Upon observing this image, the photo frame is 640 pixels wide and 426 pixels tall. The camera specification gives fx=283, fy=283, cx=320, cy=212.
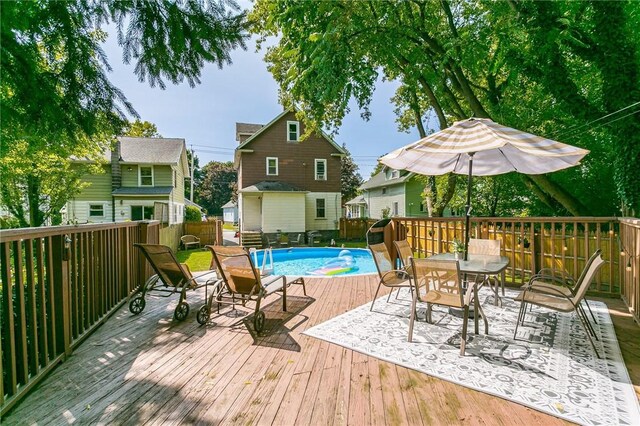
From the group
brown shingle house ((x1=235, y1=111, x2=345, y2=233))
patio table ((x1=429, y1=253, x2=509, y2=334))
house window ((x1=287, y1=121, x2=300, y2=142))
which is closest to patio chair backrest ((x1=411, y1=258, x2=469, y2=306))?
patio table ((x1=429, y1=253, x2=509, y2=334))

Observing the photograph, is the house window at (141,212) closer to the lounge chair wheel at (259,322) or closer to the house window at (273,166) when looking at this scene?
the house window at (273,166)

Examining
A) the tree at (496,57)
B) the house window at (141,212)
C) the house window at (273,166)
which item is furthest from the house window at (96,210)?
the tree at (496,57)

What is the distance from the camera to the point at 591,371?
106 inches

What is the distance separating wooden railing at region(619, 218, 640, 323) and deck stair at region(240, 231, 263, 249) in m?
14.4

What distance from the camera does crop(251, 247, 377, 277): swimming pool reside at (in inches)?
444

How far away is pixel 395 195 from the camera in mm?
24547

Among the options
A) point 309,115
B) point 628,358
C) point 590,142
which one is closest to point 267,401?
point 628,358

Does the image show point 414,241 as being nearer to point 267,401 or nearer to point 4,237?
point 267,401

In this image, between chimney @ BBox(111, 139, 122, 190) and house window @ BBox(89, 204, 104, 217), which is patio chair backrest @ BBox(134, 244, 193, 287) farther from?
house window @ BBox(89, 204, 104, 217)

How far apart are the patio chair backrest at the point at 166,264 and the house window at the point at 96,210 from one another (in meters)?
15.3

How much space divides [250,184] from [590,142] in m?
15.9

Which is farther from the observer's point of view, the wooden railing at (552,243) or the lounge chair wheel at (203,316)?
the wooden railing at (552,243)

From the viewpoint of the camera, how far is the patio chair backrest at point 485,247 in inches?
194

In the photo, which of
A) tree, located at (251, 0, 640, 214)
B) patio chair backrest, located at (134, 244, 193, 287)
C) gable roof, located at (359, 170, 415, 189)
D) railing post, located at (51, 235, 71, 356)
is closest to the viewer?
railing post, located at (51, 235, 71, 356)
